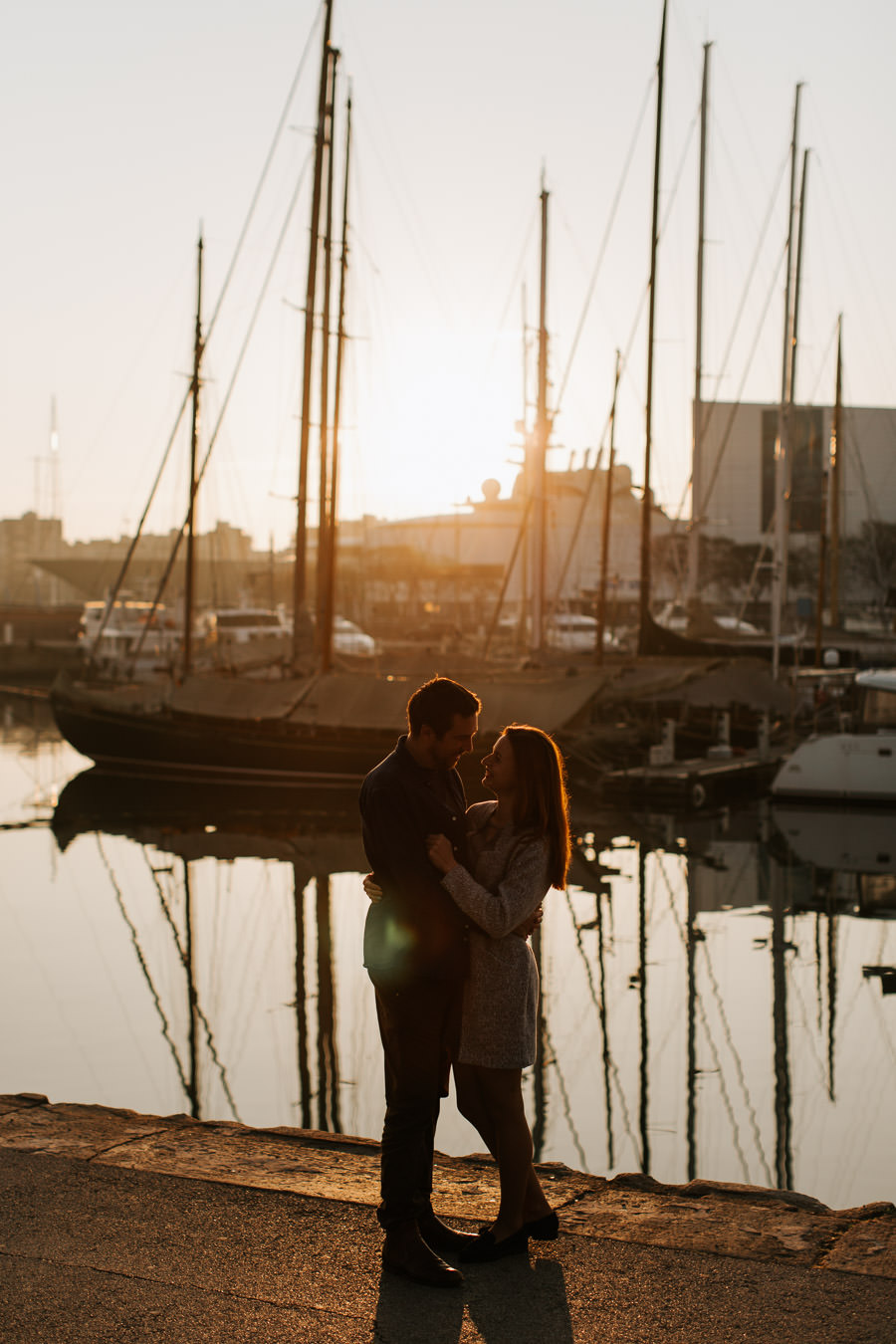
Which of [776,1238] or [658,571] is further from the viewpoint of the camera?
[658,571]

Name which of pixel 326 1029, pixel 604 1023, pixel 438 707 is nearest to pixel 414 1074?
pixel 438 707

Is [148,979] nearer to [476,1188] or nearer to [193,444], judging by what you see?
[476,1188]

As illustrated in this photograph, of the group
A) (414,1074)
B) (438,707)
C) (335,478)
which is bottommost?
(414,1074)

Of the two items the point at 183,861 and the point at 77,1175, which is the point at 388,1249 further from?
the point at 183,861

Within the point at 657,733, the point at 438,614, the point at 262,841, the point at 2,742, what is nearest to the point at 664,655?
the point at 657,733

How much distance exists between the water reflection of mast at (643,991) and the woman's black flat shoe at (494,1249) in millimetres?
3328

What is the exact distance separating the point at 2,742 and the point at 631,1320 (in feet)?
130

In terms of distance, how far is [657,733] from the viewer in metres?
29.3

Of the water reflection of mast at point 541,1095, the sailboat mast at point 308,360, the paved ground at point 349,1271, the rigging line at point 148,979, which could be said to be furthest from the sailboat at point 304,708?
the paved ground at point 349,1271

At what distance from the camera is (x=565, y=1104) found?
28.4 ft

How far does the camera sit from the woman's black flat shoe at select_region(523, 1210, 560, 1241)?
4.49 m

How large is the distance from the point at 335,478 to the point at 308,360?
263 cm

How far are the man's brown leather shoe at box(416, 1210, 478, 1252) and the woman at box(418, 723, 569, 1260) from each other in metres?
0.06

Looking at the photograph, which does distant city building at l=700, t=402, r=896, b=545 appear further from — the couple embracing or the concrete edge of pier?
the couple embracing
